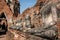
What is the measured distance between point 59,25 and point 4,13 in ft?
90.2

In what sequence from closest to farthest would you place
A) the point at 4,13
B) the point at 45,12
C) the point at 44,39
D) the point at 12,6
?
the point at 44,39 < the point at 45,12 < the point at 4,13 < the point at 12,6

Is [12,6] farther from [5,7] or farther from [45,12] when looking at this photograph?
[45,12]

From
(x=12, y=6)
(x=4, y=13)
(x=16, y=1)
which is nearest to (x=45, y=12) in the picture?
(x=4, y=13)

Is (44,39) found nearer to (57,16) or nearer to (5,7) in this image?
(57,16)

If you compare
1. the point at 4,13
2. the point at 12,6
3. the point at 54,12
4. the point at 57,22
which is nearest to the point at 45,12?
the point at 54,12

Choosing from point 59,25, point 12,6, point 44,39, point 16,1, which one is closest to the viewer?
point 59,25

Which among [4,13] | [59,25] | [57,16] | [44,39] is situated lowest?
[44,39]

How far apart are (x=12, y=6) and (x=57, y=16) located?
1192 inches

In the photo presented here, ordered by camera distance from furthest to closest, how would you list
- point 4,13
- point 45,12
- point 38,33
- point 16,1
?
point 16,1 → point 4,13 → point 45,12 → point 38,33

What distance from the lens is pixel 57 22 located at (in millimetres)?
3650

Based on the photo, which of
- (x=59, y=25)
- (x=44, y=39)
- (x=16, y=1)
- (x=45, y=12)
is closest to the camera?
(x=59, y=25)

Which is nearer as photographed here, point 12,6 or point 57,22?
point 57,22

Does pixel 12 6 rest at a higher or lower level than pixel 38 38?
higher

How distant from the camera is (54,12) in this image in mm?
3881
